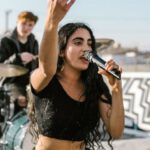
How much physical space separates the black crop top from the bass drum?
7.86 ft

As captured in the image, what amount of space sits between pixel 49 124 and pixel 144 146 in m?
2.42

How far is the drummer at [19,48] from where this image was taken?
245 inches

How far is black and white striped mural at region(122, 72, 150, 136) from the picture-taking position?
7.40 metres

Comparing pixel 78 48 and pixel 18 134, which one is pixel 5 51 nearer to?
pixel 18 134

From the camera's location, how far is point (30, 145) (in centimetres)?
517

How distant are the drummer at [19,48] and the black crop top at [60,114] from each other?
134 inches

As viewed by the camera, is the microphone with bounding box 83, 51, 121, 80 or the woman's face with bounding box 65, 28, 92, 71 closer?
the microphone with bounding box 83, 51, 121, 80

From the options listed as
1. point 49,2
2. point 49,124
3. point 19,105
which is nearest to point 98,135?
point 49,124

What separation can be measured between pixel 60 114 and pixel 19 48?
3.69m

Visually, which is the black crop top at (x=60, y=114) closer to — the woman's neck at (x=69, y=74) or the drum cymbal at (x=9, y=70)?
the woman's neck at (x=69, y=74)

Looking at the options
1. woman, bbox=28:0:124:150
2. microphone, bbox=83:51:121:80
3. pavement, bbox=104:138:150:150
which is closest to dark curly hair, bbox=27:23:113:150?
woman, bbox=28:0:124:150

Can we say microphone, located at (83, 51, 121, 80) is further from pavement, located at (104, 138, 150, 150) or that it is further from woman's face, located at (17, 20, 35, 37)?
woman's face, located at (17, 20, 35, 37)

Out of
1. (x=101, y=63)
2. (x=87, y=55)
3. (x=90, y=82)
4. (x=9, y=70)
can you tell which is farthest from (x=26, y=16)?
(x=101, y=63)

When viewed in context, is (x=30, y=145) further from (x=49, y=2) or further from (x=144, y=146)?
(x=49, y=2)
